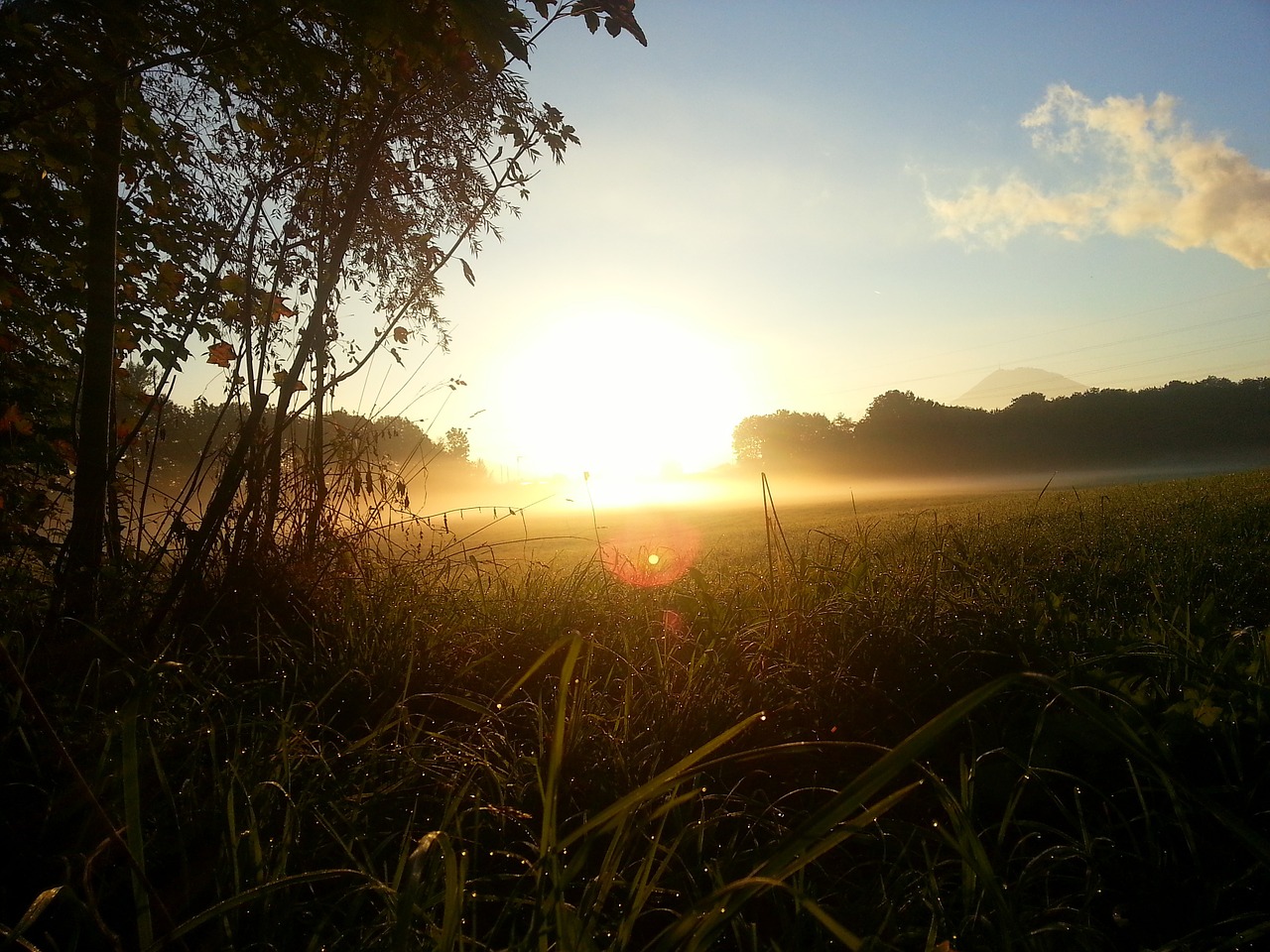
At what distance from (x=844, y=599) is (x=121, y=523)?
276 centimetres

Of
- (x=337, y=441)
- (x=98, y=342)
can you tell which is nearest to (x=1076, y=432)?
(x=337, y=441)

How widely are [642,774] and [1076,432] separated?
2665 inches

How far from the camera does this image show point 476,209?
344cm

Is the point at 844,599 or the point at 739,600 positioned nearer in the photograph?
the point at 844,599

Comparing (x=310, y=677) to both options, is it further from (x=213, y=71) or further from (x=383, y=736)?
(x=213, y=71)

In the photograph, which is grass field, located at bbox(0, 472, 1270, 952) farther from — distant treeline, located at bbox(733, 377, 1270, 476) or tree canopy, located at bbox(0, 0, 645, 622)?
distant treeline, located at bbox(733, 377, 1270, 476)

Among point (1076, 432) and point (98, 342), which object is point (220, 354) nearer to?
point (98, 342)

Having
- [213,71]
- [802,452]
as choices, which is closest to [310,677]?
[213,71]

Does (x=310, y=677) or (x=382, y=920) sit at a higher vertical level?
(x=310, y=677)

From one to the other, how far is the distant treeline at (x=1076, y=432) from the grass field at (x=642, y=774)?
59.0m

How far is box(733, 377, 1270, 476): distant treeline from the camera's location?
5397 cm

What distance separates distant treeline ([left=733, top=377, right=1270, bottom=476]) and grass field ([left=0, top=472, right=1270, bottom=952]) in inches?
2322

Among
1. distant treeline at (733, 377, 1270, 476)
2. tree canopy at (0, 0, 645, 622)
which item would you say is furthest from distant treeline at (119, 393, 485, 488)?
distant treeline at (733, 377, 1270, 476)

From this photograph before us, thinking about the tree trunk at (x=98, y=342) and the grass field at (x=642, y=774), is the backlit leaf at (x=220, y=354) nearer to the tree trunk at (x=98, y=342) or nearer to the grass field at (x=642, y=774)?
the tree trunk at (x=98, y=342)
